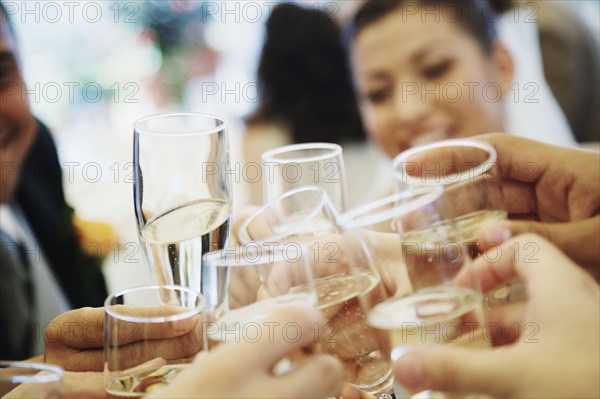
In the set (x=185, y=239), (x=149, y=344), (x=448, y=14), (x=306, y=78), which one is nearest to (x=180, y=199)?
(x=185, y=239)

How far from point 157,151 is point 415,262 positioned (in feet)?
1.05

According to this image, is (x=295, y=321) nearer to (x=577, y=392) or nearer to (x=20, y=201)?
(x=577, y=392)

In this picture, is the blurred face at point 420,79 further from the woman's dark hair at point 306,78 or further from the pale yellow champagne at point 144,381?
the pale yellow champagne at point 144,381

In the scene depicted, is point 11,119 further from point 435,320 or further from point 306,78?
point 435,320

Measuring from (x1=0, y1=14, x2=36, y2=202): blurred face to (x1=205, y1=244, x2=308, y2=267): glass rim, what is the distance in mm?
1454

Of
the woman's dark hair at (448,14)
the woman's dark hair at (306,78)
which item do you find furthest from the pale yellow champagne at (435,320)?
the woman's dark hair at (306,78)

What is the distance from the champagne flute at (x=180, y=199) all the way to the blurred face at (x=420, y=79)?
51.7 inches

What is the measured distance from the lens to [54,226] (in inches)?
82.0

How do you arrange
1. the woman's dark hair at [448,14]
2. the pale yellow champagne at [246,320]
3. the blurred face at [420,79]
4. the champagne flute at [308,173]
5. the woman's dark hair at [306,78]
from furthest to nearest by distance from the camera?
the woman's dark hair at [306,78] < the woman's dark hair at [448,14] < the blurred face at [420,79] < the champagne flute at [308,173] < the pale yellow champagne at [246,320]

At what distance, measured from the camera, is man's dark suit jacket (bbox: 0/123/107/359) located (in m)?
2.02

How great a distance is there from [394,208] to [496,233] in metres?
0.09

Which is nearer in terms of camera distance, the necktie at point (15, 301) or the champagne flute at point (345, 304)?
the champagne flute at point (345, 304)

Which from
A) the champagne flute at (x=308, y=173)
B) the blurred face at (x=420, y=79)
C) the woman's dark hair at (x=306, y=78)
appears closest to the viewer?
the champagne flute at (x=308, y=173)

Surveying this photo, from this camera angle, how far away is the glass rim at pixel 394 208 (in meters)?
0.53
